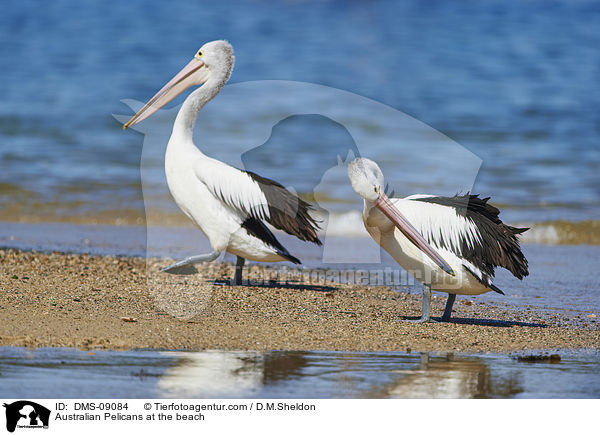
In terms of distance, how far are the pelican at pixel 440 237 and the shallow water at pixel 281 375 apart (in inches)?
41.8

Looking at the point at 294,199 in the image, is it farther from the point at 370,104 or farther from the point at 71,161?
the point at 370,104

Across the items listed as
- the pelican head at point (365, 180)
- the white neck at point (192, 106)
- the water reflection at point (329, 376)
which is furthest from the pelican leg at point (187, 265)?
the water reflection at point (329, 376)

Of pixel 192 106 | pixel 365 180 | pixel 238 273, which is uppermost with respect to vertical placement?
pixel 192 106

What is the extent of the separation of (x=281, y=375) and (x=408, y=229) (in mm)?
1808

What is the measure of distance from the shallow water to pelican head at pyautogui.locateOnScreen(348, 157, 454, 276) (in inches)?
40.4

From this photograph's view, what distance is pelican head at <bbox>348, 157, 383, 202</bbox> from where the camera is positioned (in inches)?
207

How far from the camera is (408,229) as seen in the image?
5.24 meters

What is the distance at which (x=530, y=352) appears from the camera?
15.0 feet

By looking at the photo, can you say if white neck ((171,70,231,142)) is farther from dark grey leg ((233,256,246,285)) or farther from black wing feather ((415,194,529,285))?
black wing feather ((415,194,529,285))

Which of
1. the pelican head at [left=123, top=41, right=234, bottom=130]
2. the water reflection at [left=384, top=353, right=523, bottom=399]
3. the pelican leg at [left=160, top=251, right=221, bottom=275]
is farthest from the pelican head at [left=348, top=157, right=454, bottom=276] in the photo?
the pelican head at [left=123, top=41, right=234, bottom=130]
